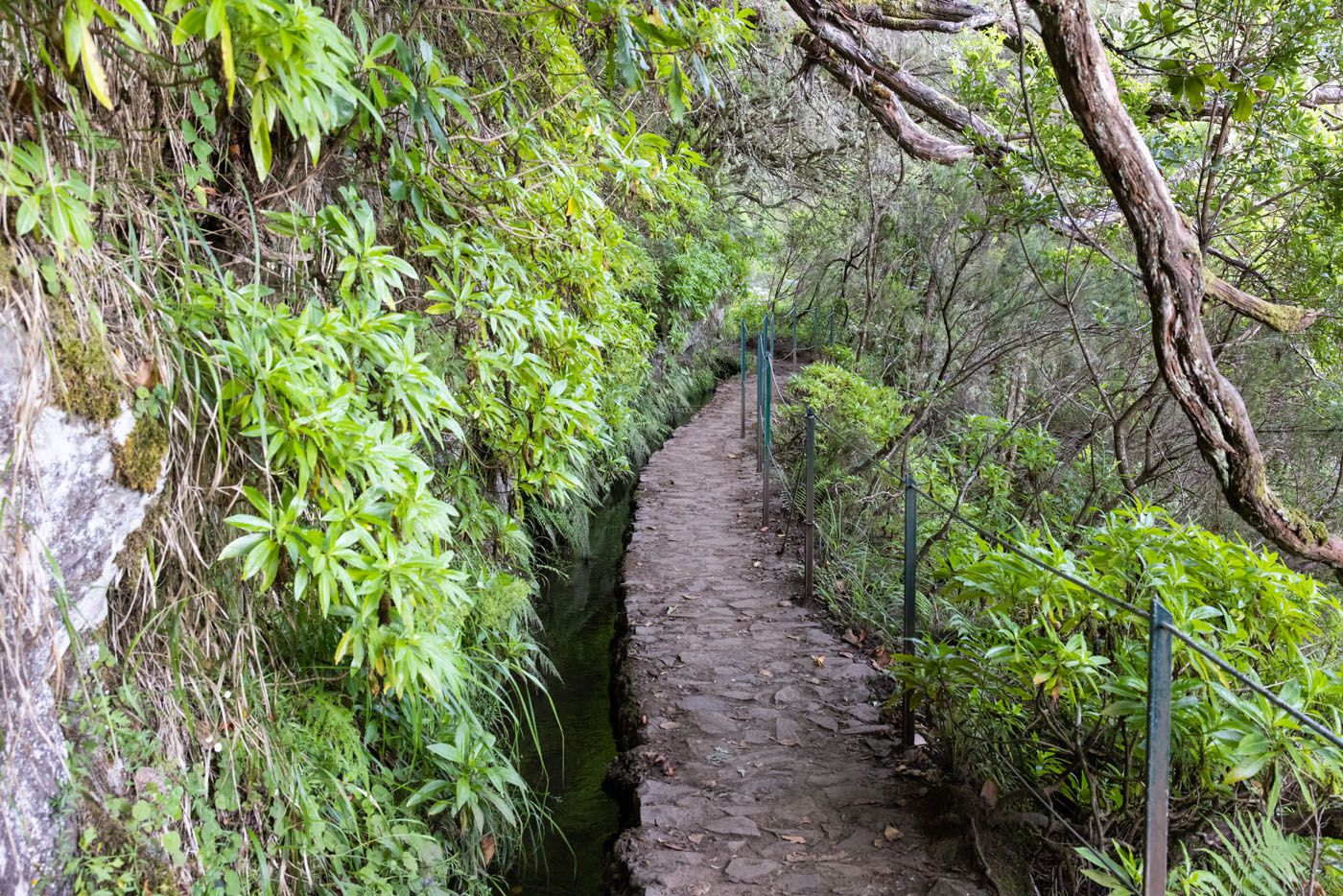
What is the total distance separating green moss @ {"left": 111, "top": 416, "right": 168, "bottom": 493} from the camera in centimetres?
221

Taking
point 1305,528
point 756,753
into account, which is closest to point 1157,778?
point 1305,528

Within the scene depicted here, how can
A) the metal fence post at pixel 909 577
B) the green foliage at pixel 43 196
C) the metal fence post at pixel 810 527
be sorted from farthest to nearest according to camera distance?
the metal fence post at pixel 810 527 < the metal fence post at pixel 909 577 < the green foliage at pixel 43 196

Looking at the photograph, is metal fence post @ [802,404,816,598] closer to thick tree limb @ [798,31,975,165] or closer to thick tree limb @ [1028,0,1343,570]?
thick tree limb @ [798,31,975,165]

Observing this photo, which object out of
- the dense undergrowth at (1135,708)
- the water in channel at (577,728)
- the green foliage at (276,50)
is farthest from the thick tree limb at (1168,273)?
the water in channel at (577,728)

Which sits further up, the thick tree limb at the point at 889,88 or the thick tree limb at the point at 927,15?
the thick tree limb at the point at 927,15

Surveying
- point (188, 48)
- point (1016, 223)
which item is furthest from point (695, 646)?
point (188, 48)

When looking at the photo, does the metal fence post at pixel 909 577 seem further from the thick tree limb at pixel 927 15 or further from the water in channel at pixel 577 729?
the thick tree limb at pixel 927 15

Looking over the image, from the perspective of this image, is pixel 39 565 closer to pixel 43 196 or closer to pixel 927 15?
pixel 43 196

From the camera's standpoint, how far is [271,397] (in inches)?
89.8

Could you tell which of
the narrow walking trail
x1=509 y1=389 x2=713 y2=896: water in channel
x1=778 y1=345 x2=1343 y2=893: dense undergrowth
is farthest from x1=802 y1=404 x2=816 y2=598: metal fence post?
x1=778 y1=345 x2=1343 y2=893: dense undergrowth

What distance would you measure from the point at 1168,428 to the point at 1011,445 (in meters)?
1.30

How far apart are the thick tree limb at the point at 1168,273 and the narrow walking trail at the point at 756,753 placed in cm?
167

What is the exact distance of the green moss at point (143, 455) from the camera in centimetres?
221

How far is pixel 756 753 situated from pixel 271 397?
9.03ft
